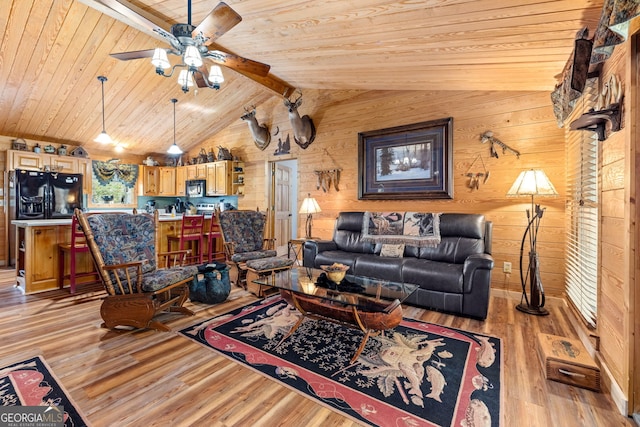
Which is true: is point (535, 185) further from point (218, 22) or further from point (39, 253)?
point (39, 253)

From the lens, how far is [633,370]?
1588 mm

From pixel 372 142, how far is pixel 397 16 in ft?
7.95

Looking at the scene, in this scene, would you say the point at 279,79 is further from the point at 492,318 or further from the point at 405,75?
the point at 492,318

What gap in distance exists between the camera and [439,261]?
11.8ft

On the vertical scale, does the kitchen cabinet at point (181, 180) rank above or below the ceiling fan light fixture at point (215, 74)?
below

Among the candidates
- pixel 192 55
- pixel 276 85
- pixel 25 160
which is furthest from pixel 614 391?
pixel 25 160

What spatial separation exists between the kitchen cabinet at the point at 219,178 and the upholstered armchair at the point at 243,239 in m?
2.47

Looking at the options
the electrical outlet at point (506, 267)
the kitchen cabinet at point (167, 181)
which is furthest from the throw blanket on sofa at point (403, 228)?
the kitchen cabinet at point (167, 181)

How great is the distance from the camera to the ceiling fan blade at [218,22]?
220 centimetres

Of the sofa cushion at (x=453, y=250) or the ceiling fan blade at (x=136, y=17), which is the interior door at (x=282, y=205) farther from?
the ceiling fan blade at (x=136, y=17)

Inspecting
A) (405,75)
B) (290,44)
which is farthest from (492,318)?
(290,44)

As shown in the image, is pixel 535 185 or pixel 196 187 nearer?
pixel 535 185

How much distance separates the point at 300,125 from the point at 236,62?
7.61 ft

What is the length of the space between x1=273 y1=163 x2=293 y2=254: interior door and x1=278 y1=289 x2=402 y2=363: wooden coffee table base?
406 centimetres
